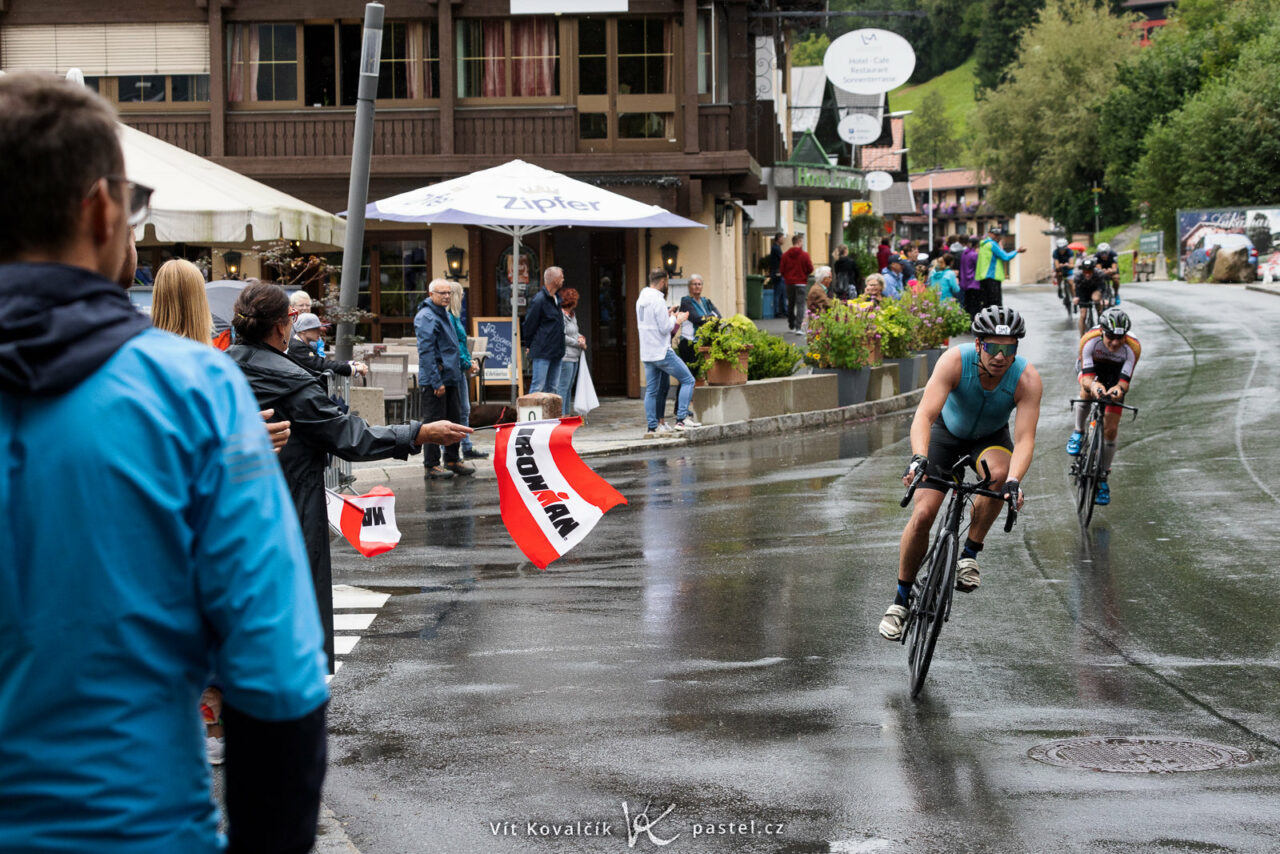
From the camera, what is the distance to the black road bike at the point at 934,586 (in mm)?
7105

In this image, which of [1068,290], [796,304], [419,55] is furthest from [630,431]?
[1068,290]

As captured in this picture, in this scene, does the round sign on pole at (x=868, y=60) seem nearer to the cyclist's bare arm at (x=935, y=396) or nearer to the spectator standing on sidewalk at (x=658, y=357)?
the spectator standing on sidewalk at (x=658, y=357)

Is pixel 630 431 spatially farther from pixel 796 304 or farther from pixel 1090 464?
pixel 796 304

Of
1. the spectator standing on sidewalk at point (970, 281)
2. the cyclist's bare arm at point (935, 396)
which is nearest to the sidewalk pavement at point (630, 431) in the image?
the spectator standing on sidewalk at point (970, 281)

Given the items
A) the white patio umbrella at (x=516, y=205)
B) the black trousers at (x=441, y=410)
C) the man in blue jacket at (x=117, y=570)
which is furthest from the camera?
the white patio umbrella at (x=516, y=205)

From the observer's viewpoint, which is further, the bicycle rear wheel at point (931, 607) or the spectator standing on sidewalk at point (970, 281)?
the spectator standing on sidewalk at point (970, 281)

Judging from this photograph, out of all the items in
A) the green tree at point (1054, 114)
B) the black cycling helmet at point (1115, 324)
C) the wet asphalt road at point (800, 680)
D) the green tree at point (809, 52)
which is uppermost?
the green tree at point (809, 52)

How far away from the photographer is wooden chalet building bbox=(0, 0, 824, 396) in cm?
2517

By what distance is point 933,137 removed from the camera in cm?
15612

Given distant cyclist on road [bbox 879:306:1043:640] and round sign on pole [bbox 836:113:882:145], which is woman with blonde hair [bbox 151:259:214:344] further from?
round sign on pole [bbox 836:113:882:145]

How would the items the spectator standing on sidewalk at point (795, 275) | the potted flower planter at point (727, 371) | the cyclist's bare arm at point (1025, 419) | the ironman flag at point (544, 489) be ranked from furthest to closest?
the spectator standing on sidewalk at point (795, 275) < the potted flower planter at point (727, 371) < the cyclist's bare arm at point (1025, 419) < the ironman flag at point (544, 489)

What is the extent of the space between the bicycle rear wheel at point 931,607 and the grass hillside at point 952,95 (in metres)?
156

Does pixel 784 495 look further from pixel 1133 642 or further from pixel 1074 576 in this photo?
pixel 1133 642

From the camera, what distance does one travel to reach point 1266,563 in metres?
10.3
